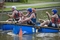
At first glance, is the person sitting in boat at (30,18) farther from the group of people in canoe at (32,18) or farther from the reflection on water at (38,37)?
the reflection on water at (38,37)

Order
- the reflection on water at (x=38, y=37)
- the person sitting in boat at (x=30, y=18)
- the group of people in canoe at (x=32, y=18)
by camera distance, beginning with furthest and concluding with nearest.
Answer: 1. the person sitting in boat at (x=30, y=18)
2. the group of people in canoe at (x=32, y=18)
3. the reflection on water at (x=38, y=37)

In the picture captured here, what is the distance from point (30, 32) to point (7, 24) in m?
2.19

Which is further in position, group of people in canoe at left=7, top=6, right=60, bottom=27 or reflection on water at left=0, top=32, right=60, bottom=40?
group of people in canoe at left=7, top=6, right=60, bottom=27

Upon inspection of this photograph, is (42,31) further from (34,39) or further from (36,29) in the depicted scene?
(34,39)

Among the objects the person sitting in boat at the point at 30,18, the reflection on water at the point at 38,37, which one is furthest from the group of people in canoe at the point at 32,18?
the reflection on water at the point at 38,37

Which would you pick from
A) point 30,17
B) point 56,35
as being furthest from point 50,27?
point 30,17

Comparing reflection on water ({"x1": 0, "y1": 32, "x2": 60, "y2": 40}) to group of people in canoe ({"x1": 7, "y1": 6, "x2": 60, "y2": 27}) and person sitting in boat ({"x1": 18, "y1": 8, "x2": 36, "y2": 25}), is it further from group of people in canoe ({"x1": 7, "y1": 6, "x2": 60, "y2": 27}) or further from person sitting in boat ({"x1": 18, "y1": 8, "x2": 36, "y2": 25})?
person sitting in boat ({"x1": 18, "y1": 8, "x2": 36, "y2": 25})

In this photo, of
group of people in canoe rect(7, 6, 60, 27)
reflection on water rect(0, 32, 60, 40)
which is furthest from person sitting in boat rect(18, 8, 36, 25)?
reflection on water rect(0, 32, 60, 40)

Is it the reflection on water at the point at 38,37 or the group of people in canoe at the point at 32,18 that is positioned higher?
the group of people in canoe at the point at 32,18

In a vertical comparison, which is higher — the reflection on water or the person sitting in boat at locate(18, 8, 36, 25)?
the person sitting in boat at locate(18, 8, 36, 25)

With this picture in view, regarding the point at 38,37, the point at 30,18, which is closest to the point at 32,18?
the point at 30,18

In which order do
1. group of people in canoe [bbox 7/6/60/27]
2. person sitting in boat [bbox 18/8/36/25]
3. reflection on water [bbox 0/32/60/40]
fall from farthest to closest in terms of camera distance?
person sitting in boat [bbox 18/8/36/25] → group of people in canoe [bbox 7/6/60/27] → reflection on water [bbox 0/32/60/40]

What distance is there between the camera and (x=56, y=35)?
16.8 meters

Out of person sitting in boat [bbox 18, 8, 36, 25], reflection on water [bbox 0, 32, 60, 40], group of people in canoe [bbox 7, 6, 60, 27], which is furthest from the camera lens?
person sitting in boat [bbox 18, 8, 36, 25]
